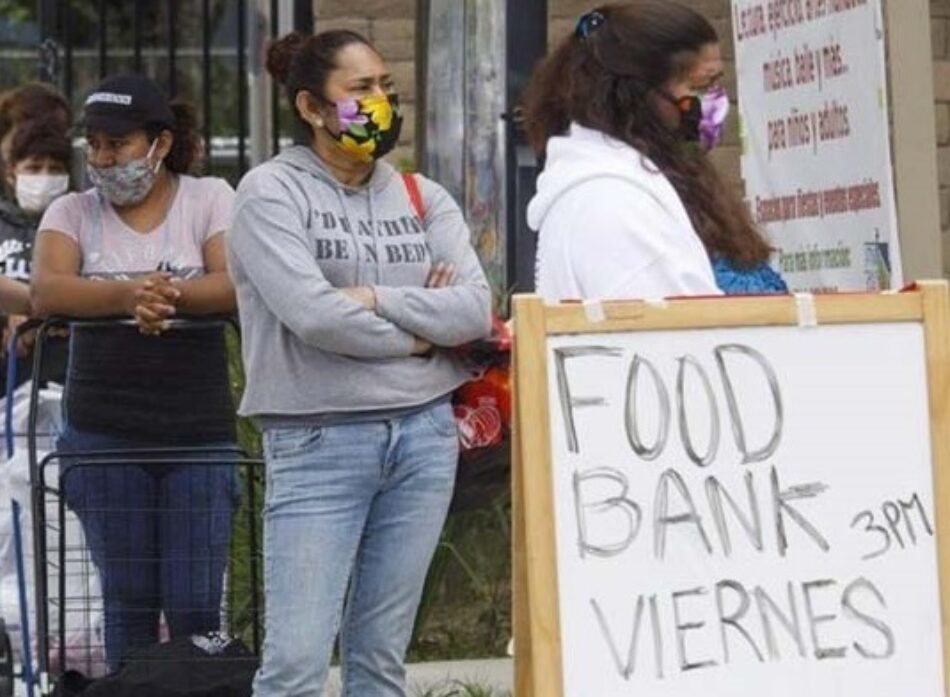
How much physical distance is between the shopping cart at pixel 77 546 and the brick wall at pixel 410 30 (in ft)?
10.8

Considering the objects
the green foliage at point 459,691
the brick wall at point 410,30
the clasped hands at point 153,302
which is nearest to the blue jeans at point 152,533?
the clasped hands at point 153,302

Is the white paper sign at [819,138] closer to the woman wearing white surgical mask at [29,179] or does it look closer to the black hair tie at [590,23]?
the black hair tie at [590,23]

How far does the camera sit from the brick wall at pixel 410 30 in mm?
10000

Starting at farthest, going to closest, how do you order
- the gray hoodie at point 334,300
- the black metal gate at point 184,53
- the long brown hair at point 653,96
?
1. the black metal gate at point 184,53
2. the gray hoodie at point 334,300
3. the long brown hair at point 653,96

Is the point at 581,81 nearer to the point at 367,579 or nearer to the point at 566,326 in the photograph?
the point at 566,326

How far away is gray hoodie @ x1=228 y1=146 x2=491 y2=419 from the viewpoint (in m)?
5.48

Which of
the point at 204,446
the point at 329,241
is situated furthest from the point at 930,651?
the point at 204,446

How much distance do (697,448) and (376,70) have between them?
1.41 meters

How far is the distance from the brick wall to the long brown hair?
5.01m

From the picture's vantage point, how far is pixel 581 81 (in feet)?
16.2

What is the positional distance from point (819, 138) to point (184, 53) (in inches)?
364

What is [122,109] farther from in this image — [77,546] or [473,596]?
[473,596]

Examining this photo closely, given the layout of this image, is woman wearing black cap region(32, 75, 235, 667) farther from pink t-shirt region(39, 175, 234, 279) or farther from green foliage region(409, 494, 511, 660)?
green foliage region(409, 494, 511, 660)

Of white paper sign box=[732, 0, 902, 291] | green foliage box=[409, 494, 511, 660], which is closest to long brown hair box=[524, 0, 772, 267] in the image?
Answer: white paper sign box=[732, 0, 902, 291]
